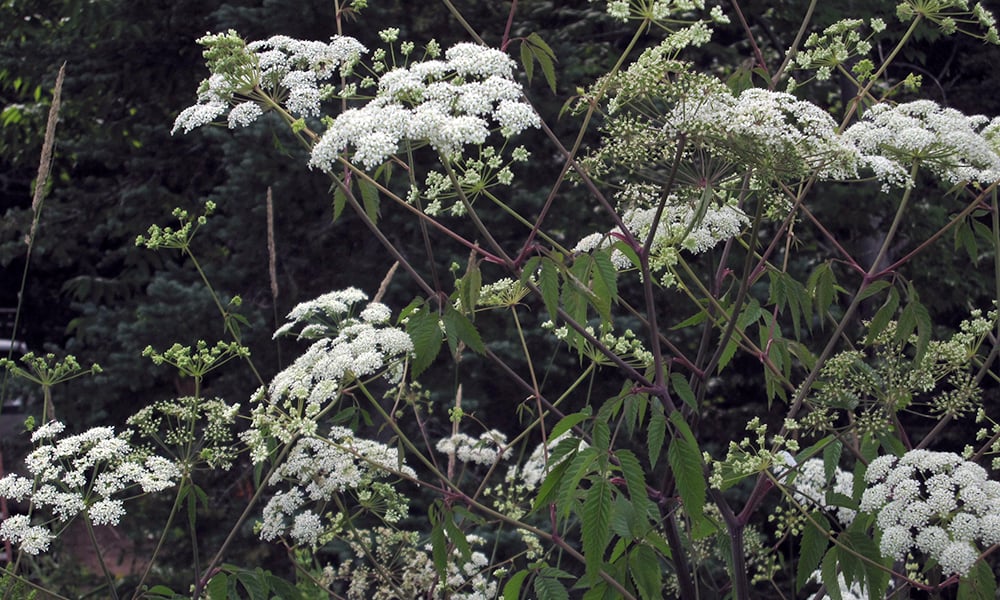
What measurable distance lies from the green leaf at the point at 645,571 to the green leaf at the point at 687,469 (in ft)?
0.76

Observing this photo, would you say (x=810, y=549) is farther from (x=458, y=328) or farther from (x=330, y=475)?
(x=330, y=475)

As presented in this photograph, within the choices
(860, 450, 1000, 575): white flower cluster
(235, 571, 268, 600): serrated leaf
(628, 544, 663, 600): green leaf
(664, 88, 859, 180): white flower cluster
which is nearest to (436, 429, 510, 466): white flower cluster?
Answer: (235, 571, 268, 600): serrated leaf

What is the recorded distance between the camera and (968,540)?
2203mm

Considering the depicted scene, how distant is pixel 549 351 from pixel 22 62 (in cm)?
482

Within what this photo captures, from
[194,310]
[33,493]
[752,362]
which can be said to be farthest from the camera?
[752,362]

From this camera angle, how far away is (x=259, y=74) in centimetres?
237

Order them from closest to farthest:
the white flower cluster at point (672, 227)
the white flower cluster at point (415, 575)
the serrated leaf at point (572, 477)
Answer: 1. the serrated leaf at point (572, 477)
2. the white flower cluster at point (672, 227)
3. the white flower cluster at point (415, 575)

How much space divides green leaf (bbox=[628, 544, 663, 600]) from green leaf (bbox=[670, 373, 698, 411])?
0.36 m

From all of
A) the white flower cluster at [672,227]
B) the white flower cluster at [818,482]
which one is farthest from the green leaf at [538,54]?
the white flower cluster at [818,482]

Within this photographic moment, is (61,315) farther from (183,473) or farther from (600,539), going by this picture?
(600,539)

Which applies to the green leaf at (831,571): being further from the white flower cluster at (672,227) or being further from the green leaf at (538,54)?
the green leaf at (538,54)

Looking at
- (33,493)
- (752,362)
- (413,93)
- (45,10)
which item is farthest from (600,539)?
(45,10)

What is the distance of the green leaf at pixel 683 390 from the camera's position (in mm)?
2189

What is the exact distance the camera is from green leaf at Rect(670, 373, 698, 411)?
2189 millimetres
